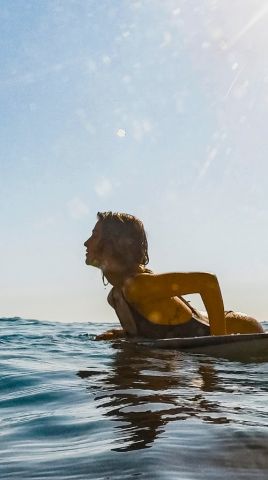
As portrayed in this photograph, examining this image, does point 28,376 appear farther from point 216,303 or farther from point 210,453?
point 210,453

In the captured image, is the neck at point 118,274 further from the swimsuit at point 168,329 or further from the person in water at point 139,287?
the swimsuit at point 168,329

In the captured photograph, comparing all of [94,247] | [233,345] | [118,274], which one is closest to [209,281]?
[233,345]

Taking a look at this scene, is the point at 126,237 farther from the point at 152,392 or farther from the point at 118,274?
the point at 152,392

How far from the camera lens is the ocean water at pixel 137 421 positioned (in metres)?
2.01

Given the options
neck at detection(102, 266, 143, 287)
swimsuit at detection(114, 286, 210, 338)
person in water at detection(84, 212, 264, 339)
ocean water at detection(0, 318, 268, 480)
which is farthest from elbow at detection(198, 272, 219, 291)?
ocean water at detection(0, 318, 268, 480)

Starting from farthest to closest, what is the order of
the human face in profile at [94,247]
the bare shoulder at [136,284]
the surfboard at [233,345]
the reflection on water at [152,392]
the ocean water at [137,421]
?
the human face in profile at [94,247]
the bare shoulder at [136,284]
the surfboard at [233,345]
the reflection on water at [152,392]
the ocean water at [137,421]

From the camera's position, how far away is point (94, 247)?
7.00m

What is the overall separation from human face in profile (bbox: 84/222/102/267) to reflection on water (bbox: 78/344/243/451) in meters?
1.45

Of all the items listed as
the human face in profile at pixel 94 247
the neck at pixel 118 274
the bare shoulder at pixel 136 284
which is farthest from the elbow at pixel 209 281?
the human face in profile at pixel 94 247

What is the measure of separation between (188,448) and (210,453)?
110 mm

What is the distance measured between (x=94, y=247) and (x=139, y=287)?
838mm

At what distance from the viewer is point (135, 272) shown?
680 cm

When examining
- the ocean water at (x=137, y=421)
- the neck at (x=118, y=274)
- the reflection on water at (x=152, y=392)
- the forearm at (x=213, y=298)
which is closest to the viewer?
the ocean water at (x=137, y=421)

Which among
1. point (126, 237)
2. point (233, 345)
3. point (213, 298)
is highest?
point (126, 237)
